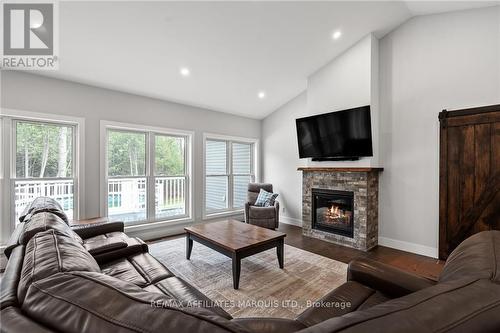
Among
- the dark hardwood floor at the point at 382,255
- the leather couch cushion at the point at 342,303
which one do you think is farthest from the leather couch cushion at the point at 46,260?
the dark hardwood floor at the point at 382,255

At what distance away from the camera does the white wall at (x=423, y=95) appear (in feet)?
9.98

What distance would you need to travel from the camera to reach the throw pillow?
5020mm

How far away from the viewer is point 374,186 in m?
3.79

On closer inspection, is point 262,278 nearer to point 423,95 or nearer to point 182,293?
point 182,293

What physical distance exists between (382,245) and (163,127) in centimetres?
451

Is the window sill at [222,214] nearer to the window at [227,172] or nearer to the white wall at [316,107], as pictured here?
the window at [227,172]

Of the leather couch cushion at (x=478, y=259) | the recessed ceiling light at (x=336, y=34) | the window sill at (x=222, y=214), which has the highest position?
the recessed ceiling light at (x=336, y=34)

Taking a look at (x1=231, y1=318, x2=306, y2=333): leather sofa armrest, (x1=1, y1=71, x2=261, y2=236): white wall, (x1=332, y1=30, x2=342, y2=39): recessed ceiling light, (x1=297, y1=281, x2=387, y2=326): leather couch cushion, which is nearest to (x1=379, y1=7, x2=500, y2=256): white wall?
(x1=332, y1=30, x2=342, y2=39): recessed ceiling light

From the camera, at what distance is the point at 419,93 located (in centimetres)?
349

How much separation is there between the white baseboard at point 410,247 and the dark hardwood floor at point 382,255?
85mm

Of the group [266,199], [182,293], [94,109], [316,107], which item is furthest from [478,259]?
[94,109]

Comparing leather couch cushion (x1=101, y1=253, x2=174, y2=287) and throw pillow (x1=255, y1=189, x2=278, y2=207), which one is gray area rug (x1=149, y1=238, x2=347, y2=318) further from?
throw pillow (x1=255, y1=189, x2=278, y2=207)

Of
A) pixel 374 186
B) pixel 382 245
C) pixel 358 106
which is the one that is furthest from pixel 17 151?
pixel 382 245

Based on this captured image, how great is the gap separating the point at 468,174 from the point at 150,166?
200 inches
